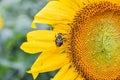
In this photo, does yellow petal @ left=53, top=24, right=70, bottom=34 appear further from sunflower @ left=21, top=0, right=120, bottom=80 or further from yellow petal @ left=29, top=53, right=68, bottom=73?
yellow petal @ left=29, top=53, right=68, bottom=73

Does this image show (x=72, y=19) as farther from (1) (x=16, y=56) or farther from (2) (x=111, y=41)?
(1) (x=16, y=56)

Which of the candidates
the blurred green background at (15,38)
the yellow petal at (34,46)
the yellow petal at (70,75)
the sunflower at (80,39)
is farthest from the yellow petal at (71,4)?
the blurred green background at (15,38)

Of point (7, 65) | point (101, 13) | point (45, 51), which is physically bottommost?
point (7, 65)

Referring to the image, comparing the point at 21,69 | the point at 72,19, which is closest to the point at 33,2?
the point at 21,69

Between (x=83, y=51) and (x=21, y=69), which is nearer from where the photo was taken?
(x=83, y=51)

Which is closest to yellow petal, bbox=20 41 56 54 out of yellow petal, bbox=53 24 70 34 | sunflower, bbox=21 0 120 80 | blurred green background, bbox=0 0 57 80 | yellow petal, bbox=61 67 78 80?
sunflower, bbox=21 0 120 80

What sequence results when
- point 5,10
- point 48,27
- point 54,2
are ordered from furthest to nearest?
1. point 5,10
2. point 48,27
3. point 54,2

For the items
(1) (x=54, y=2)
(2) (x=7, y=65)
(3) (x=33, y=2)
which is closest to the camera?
(1) (x=54, y=2)

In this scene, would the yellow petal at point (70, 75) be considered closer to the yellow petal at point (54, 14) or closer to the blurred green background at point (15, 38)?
the yellow petal at point (54, 14)
